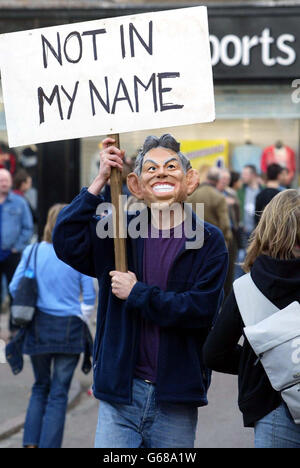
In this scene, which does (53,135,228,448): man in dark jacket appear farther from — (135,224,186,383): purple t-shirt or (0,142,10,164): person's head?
(0,142,10,164): person's head

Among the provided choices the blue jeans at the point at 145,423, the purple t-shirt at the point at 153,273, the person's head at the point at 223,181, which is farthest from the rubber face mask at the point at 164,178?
the person's head at the point at 223,181

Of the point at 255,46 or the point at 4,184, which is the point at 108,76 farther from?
the point at 255,46

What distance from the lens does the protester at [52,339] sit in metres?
6.16

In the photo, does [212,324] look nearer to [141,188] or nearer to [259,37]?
[141,188]

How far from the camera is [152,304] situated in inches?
146

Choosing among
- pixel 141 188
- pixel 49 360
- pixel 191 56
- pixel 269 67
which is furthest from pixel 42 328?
pixel 269 67

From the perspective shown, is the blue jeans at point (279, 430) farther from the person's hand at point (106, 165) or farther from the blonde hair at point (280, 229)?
the person's hand at point (106, 165)

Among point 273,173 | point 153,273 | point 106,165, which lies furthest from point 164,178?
point 273,173

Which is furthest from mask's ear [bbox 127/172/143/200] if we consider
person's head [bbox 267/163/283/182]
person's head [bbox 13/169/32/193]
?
person's head [bbox 13/169/32/193]

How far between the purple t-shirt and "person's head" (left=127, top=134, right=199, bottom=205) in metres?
0.14

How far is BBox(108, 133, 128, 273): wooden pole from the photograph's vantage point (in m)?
3.83

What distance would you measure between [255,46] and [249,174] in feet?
5.89

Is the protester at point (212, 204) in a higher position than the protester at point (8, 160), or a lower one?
lower

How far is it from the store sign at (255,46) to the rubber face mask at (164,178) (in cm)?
944
